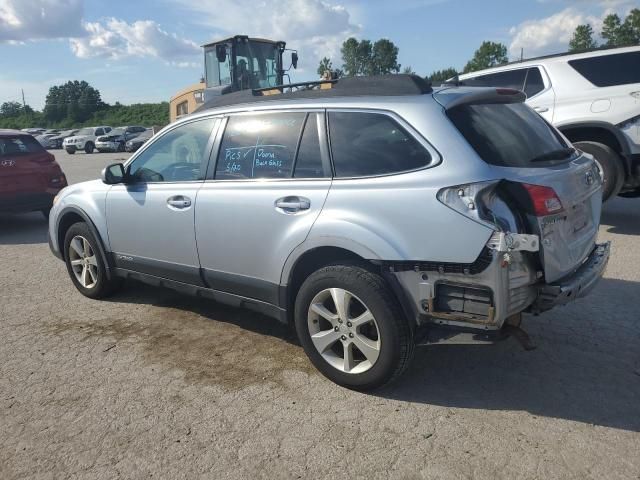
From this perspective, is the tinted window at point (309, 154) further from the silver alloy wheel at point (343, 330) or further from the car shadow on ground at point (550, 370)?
the car shadow on ground at point (550, 370)

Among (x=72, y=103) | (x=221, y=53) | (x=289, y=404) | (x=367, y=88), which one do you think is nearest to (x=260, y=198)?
(x=367, y=88)

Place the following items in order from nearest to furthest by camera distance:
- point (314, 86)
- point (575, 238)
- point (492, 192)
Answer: point (492, 192) < point (575, 238) < point (314, 86)

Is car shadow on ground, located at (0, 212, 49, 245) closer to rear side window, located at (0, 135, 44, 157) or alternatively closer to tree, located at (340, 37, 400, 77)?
rear side window, located at (0, 135, 44, 157)

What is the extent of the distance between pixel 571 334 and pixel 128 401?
3.12m

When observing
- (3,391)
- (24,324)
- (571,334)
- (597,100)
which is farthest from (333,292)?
(597,100)

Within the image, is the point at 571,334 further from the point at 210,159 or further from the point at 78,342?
the point at 78,342

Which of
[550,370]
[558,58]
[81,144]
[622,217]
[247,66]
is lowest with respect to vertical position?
[81,144]

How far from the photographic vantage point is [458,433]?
297 cm

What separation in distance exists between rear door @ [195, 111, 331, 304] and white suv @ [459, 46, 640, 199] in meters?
4.78

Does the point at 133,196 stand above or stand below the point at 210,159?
below

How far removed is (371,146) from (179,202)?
165 cm

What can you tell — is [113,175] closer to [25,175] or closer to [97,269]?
[97,269]

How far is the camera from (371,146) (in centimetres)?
335

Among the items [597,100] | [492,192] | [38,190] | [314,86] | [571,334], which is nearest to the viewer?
[492,192]
